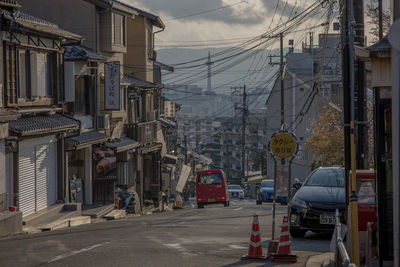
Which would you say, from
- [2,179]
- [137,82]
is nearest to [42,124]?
[2,179]

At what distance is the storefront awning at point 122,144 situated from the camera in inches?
1273

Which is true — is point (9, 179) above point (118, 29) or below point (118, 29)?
below

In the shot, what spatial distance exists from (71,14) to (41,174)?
12.8m

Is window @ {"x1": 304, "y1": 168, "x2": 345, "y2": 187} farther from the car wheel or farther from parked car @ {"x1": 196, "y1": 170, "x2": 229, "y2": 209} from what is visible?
parked car @ {"x1": 196, "y1": 170, "x2": 229, "y2": 209}

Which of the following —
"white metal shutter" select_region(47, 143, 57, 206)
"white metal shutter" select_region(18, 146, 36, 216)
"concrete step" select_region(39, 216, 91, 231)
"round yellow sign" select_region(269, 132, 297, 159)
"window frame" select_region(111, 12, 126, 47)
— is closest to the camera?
"round yellow sign" select_region(269, 132, 297, 159)

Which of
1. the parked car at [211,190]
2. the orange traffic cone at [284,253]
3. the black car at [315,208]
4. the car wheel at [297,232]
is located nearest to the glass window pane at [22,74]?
the black car at [315,208]

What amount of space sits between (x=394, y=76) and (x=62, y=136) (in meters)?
20.7

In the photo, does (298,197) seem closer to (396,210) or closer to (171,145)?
(396,210)

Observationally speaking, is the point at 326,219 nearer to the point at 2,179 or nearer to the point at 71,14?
the point at 2,179

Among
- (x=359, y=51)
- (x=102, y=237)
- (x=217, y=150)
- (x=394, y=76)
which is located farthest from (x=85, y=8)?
(x=217, y=150)

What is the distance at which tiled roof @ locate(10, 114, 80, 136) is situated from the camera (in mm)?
20188

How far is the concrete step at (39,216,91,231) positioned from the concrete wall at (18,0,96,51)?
11956 mm

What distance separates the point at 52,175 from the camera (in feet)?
82.3

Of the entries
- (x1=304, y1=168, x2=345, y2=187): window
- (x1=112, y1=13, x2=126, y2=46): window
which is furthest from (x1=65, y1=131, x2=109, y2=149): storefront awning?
(x1=304, y1=168, x2=345, y2=187): window
